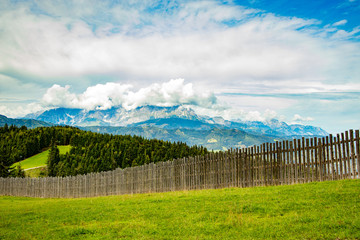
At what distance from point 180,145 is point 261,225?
473 ft

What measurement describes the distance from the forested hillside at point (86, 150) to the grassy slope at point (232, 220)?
101903 millimetres

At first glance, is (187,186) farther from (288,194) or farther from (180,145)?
(180,145)

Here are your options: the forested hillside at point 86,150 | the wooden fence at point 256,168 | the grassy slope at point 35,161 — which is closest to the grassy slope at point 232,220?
the wooden fence at point 256,168

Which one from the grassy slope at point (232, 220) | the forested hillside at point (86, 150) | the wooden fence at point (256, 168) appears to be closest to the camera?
the grassy slope at point (232, 220)

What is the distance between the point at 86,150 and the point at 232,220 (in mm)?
134745

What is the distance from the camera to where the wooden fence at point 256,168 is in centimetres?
1280

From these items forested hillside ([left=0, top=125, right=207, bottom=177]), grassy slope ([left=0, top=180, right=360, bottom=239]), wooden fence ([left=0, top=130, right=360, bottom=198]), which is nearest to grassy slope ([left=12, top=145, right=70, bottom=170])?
forested hillside ([left=0, top=125, right=207, bottom=177])

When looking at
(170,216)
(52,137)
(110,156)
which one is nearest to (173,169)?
(170,216)

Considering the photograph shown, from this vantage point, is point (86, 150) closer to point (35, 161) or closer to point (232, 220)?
point (35, 161)

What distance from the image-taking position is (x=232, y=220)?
8570mm

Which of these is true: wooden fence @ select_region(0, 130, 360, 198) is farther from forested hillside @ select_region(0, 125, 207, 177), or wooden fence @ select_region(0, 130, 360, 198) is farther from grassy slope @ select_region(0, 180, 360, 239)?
forested hillside @ select_region(0, 125, 207, 177)

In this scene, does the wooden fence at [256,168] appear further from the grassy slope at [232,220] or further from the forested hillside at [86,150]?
the forested hillside at [86,150]

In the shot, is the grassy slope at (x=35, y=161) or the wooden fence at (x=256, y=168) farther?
the grassy slope at (x=35, y=161)

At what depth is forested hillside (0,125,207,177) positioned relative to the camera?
376ft
